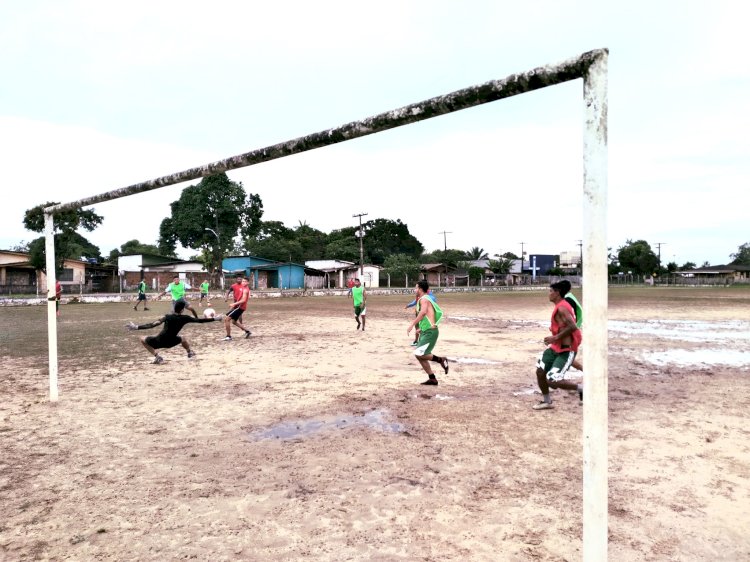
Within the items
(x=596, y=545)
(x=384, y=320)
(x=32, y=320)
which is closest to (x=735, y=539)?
(x=596, y=545)

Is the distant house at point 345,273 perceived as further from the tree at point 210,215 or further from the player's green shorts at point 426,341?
the player's green shorts at point 426,341

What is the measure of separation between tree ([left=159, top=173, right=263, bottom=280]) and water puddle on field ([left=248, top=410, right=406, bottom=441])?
63.7 m

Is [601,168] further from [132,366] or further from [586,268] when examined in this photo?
[132,366]

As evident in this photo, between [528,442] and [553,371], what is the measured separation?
58.5 inches

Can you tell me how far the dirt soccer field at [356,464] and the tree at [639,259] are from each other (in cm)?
9125

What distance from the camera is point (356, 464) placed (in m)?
4.75

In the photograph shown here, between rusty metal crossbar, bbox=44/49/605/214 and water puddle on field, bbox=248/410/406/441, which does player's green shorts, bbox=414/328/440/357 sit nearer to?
water puddle on field, bbox=248/410/406/441

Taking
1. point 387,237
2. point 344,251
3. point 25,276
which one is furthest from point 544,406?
point 387,237

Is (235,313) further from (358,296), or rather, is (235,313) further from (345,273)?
(345,273)

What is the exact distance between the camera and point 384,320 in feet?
66.2

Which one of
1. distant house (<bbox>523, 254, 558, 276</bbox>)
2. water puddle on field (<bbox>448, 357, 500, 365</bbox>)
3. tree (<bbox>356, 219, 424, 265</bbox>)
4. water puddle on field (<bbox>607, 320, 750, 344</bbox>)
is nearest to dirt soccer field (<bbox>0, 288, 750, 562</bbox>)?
water puddle on field (<bbox>448, 357, 500, 365</bbox>)

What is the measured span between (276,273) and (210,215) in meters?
16.5

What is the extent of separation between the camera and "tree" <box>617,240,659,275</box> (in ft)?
296

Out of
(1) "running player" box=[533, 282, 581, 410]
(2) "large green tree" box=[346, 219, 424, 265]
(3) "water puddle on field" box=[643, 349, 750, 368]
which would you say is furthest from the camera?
(2) "large green tree" box=[346, 219, 424, 265]
